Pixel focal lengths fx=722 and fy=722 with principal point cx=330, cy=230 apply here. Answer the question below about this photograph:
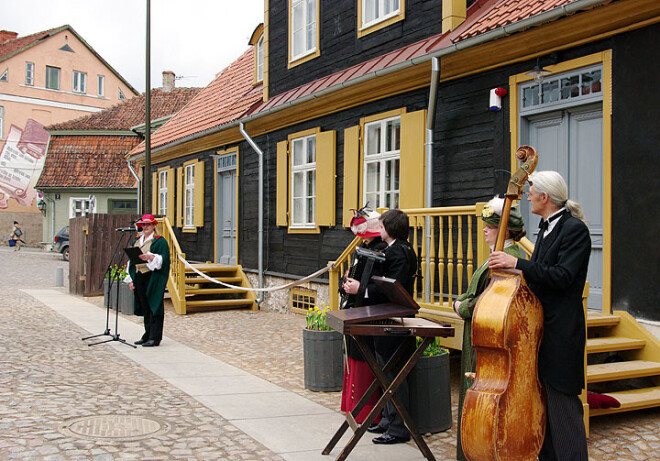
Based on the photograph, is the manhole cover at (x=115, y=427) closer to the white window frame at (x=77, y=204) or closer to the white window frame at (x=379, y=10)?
the white window frame at (x=379, y=10)

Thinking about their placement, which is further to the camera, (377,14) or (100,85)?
(100,85)

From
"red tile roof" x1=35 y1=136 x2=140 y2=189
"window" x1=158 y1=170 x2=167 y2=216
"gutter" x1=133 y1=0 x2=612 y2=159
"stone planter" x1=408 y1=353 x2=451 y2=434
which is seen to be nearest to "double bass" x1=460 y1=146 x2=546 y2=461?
"stone planter" x1=408 y1=353 x2=451 y2=434

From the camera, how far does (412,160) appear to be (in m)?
9.74

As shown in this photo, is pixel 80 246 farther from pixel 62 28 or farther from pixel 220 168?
pixel 62 28

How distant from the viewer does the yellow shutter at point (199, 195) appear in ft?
57.3

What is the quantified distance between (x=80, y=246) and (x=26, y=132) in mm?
28252

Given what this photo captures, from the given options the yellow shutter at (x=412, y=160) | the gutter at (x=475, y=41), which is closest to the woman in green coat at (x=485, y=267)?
the gutter at (x=475, y=41)

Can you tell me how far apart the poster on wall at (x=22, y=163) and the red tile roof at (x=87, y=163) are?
6481 mm

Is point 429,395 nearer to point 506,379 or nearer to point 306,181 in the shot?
point 506,379

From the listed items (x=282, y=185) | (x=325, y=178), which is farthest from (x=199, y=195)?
(x=325, y=178)

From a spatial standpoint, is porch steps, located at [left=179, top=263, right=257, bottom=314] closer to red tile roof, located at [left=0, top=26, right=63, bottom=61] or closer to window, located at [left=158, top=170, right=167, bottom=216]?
window, located at [left=158, top=170, right=167, bottom=216]

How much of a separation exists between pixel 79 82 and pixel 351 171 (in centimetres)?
3613

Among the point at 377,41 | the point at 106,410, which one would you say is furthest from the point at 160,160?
the point at 106,410

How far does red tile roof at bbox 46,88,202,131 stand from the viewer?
34.8 metres
